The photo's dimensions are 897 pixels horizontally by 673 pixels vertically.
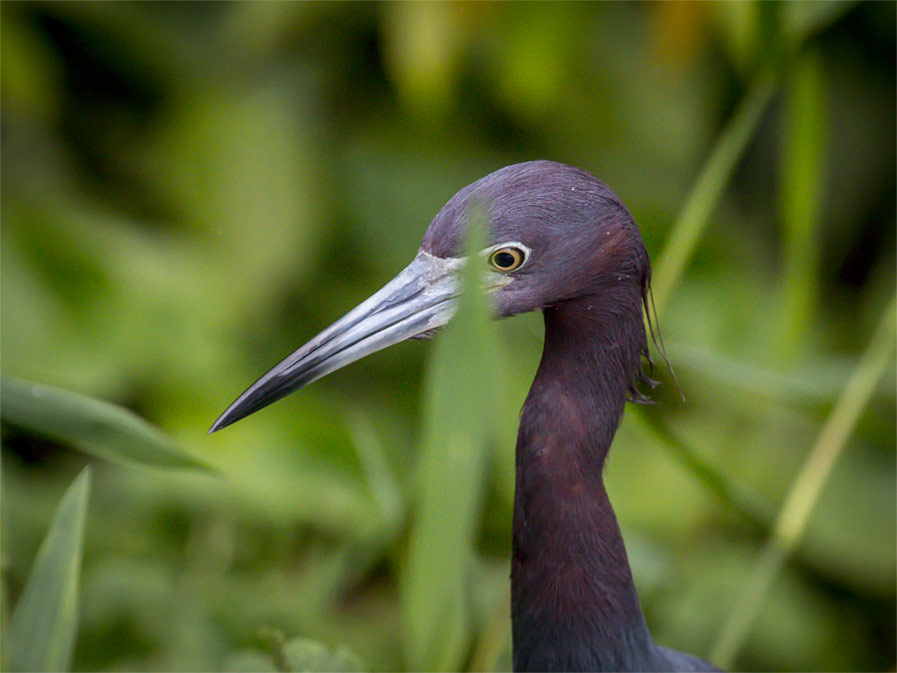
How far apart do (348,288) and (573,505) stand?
1155 millimetres

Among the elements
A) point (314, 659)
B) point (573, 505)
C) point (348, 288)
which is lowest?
point (314, 659)

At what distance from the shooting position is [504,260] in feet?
3.54

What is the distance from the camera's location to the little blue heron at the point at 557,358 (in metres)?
1.07

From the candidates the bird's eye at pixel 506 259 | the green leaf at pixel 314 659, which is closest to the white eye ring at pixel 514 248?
the bird's eye at pixel 506 259

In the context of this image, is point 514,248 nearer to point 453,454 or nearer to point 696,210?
point 453,454

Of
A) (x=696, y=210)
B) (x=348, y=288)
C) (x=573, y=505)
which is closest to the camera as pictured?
(x=573, y=505)

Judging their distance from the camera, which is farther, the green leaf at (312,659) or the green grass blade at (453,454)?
the green leaf at (312,659)

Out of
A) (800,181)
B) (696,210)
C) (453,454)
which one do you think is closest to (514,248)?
(453,454)

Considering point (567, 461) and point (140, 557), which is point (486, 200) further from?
point (140, 557)

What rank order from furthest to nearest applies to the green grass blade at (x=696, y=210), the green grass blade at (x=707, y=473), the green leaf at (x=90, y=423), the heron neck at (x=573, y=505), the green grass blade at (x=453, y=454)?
Result: the green grass blade at (x=696, y=210)
the green grass blade at (x=707, y=473)
the heron neck at (x=573, y=505)
the green leaf at (x=90, y=423)
the green grass blade at (x=453, y=454)

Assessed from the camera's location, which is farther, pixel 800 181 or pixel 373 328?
pixel 800 181

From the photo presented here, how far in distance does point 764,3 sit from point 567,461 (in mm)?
783

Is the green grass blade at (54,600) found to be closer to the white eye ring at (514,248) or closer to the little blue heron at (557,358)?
the little blue heron at (557,358)

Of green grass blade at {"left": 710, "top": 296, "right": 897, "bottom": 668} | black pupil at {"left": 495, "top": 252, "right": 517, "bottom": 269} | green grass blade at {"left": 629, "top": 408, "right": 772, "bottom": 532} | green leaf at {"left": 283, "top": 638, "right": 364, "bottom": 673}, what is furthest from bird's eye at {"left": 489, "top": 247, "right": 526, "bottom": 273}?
green grass blade at {"left": 710, "top": 296, "right": 897, "bottom": 668}
